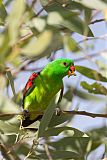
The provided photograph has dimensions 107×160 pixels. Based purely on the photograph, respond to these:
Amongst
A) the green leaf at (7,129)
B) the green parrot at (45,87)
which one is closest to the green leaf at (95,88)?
the green leaf at (7,129)

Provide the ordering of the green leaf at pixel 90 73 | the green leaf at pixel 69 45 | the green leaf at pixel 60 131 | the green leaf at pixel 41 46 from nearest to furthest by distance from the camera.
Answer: the green leaf at pixel 41 46, the green leaf at pixel 69 45, the green leaf at pixel 90 73, the green leaf at pixel 60 131

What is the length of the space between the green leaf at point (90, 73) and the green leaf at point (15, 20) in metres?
0.39

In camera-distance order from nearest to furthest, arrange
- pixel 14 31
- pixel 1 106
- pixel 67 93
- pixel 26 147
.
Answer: pixel 14 31
pixel 1 106
pixel 26 147
pixel 67 93

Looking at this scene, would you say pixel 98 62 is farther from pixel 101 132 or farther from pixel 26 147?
pixel 26 147

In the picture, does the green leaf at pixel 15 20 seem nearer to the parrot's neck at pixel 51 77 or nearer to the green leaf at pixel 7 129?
the green leaf at pixel 7 129

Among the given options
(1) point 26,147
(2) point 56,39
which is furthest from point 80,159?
(2) point 56,39

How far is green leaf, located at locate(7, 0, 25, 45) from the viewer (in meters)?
0.68

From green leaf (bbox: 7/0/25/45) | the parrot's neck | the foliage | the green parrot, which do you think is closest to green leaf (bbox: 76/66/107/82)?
the foliage

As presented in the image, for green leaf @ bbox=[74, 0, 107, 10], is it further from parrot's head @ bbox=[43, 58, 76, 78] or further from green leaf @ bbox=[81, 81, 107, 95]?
parrot's head @ bbox=[43, 58, 76, 78]

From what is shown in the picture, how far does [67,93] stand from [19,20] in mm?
696

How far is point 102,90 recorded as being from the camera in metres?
1.16

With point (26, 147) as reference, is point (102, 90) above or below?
above

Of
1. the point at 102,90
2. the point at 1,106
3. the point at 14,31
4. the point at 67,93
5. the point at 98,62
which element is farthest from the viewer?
the point at 67,93

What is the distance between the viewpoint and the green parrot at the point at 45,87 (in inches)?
74.8
